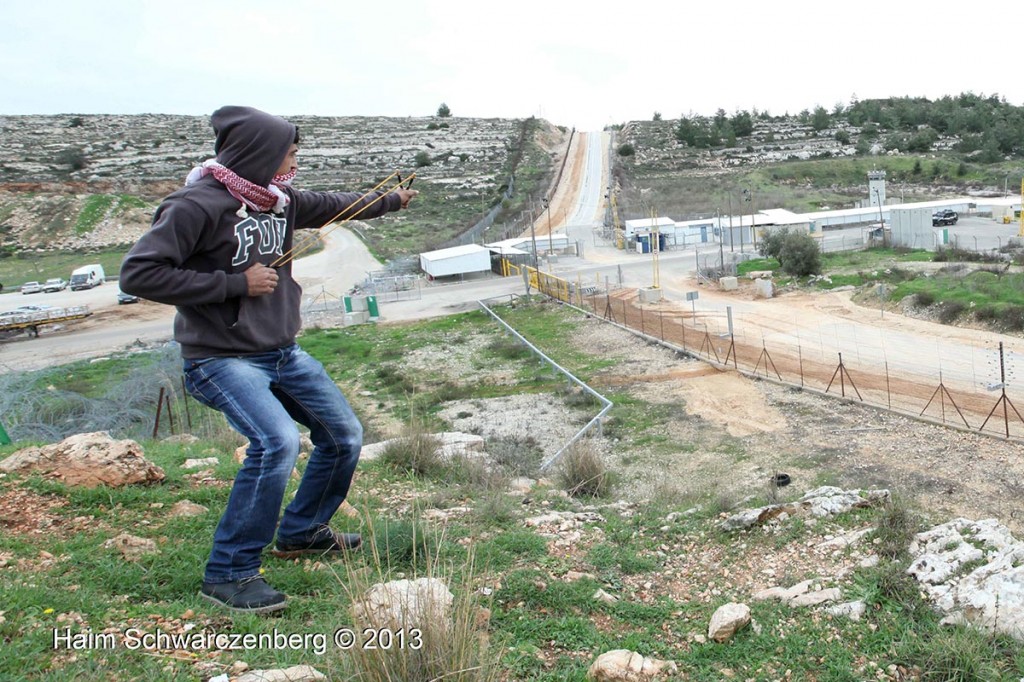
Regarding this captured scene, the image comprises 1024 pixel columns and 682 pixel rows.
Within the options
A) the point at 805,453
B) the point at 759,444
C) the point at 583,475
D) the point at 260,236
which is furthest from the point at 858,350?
the point at 260,236

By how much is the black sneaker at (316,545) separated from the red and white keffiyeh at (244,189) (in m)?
1.77

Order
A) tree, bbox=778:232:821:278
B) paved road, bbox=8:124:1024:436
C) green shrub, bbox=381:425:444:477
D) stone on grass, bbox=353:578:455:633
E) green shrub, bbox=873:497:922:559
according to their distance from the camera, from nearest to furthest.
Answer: stone on grass, bbox=353:578:455:633 → green shrub, bbox=873:497:922:559 → green shrub, bbox=381:425:444:477 → paved road, bbox=8:124:1024:436 → tree, bbox=778:232:821:278

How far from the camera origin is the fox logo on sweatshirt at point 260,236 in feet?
12.5

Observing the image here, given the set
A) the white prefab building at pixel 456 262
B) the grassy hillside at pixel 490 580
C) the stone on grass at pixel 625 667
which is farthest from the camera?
the white prefab building at pixel 456 262

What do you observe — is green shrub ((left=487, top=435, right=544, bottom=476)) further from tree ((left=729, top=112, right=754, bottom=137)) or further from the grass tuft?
tree ((left=729, top=112, right=754, bottom=137))

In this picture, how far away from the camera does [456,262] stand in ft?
143

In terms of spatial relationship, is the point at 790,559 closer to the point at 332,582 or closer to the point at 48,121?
the point at 332,582

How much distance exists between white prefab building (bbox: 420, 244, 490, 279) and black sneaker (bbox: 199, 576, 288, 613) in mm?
40094

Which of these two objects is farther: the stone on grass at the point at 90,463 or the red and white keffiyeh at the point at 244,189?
the stone on grass at the point at 90,463

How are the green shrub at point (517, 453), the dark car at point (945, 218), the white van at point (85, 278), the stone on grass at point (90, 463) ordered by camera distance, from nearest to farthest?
the stone on grass at point (90, 463) → the green shrub at point (517, 453) → the white van at point (85, 278) → the dark car at point (945, 218)

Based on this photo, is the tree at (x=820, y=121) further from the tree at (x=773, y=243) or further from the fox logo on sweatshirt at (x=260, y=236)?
the fox logo on sweatshirt at (x=260, y=236)

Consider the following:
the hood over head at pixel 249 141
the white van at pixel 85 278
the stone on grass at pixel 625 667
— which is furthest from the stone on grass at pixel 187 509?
the white van at pixel 85 278

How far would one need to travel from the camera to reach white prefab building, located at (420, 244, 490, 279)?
43375mm

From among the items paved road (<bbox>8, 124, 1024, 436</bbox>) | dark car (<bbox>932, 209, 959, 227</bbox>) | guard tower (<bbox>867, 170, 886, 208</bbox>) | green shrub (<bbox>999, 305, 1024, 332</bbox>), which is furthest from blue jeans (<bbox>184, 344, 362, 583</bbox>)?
guard tower (<bbox>867, 170, 886, 208</bbox>)
